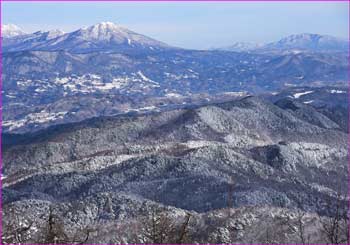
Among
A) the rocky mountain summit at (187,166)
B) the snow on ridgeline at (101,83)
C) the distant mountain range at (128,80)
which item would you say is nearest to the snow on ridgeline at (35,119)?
the distant mountain range at (128,80)

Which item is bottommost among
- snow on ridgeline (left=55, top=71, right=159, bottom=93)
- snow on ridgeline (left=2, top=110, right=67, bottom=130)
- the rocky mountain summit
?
snow on ridgeline (left=55, top=71, right=159, bottom=93)

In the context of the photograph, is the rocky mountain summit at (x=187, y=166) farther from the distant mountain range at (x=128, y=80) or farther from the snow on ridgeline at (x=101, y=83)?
the snow on ridgeline at (x=101, y=83)

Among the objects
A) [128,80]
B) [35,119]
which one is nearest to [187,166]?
[35,119]

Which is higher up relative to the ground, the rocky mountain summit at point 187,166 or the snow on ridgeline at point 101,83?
the rocky mountain summit at point 187,166

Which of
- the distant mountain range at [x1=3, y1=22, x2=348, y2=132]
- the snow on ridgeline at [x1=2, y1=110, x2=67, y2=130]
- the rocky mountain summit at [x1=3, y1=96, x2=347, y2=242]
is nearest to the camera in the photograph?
the rocky mountain summit at [x1=3, y1=96, x2=347, y2=242]

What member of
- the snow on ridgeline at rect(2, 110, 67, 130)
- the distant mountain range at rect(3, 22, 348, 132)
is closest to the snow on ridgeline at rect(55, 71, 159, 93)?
the distant mountain range at rect(3, 22, 348, 132)

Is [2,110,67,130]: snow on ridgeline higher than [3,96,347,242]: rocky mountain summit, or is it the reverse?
[3,96,347,242]: rocky mountain summit

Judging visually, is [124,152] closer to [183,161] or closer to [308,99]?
[183,161]

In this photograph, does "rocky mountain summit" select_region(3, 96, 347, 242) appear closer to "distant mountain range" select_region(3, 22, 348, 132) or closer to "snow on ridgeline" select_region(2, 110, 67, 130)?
"snow on ridgeline" select_region(2, 110, 67, 130)

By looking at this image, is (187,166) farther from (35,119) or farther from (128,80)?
(128,80)
